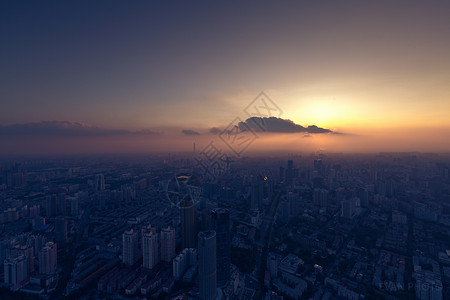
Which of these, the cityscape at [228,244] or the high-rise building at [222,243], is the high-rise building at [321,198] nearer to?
the cityscape at [228,244]

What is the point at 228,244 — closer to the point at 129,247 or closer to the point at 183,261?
the point at 183,261

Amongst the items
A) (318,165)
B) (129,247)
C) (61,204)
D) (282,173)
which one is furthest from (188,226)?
(318,165)

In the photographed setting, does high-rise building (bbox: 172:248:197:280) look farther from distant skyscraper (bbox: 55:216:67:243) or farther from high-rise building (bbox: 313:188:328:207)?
high-rise building (bbox: 313:188:328:207)

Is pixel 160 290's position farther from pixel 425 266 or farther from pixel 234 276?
pixel 425 266

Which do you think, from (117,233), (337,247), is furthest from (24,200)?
(337,247)

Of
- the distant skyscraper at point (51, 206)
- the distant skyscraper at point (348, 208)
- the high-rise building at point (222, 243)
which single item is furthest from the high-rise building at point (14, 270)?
the distant skyscraper at point (348, 208)

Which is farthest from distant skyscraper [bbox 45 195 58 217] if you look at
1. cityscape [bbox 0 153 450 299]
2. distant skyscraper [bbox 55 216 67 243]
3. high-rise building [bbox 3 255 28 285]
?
high-rise building [bbox 3 255 28 285]

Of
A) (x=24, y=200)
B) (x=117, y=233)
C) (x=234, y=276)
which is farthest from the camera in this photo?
(x=24, y=200)

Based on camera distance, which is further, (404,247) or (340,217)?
(340,217)
